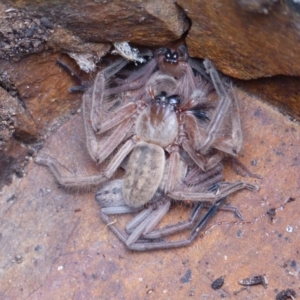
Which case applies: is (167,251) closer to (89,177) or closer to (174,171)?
(174,171)

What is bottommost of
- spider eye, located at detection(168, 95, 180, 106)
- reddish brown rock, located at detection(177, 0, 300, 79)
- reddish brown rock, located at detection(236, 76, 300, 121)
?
spider eye, located at detection(168, 95, 180, 106)

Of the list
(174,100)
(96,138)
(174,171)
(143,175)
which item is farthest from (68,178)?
(174,100)

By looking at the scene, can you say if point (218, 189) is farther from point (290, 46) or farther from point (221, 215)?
point (290, 46)

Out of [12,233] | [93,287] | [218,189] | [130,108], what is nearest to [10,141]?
[12,233]

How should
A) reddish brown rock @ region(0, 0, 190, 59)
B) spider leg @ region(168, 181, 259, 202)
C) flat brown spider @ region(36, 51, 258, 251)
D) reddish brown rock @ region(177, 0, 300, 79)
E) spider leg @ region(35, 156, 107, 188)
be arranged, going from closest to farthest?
reddish brown rock @ region(177, 0, 300, 79) → reddish brown rock @ region(0, 0, 190, 59) → spider leg @ region(168, 181, 259, 202) → flat brown spider @ region(36, 51, 258, 251) → spider leg @ region(35, 156, 107, 188)

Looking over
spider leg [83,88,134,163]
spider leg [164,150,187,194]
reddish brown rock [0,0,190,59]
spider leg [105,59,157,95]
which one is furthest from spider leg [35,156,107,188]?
reddish brown rock [0,0,190,59]

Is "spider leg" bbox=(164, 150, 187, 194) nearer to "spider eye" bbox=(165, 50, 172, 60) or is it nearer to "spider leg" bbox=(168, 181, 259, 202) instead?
"spider leg" bbox=(168, 181, 259, 202)
